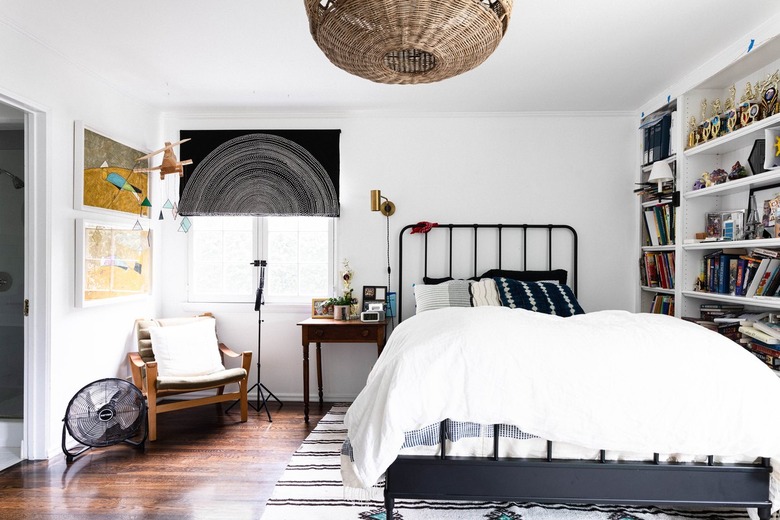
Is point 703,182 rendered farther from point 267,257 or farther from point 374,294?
point 267,257

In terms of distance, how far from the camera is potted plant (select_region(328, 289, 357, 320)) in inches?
149

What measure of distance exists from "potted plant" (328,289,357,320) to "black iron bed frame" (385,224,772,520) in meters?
2.00

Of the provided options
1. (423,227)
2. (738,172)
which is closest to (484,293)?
(423,227)

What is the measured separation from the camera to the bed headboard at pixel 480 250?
402cm

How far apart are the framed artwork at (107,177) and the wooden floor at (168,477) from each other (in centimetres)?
159

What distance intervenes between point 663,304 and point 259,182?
3330 millimetres

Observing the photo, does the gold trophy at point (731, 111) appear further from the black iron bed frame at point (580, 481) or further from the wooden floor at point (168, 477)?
the wooden floor at point (168, 477)

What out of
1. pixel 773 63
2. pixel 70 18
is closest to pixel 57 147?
pixel 70 18

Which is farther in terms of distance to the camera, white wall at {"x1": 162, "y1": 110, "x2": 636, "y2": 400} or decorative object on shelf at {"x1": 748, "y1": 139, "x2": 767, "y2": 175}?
white wall at {"x1": 162, "y1": 110, "x2": 636, "y2": 400}

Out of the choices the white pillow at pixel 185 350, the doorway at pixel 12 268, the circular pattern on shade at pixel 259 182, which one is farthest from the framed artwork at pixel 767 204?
the doorway at pixel 12 268

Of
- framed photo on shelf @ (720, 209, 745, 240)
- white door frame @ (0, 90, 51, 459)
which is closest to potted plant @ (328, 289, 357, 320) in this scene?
white door frame @ (0, 90, 51, 459)

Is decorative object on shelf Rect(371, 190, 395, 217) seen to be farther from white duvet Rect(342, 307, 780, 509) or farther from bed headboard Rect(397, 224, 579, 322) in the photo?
white duvet Rect(342, 307, 780, 509)

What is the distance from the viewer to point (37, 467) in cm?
277

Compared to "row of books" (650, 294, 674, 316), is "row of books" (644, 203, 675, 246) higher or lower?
higher
